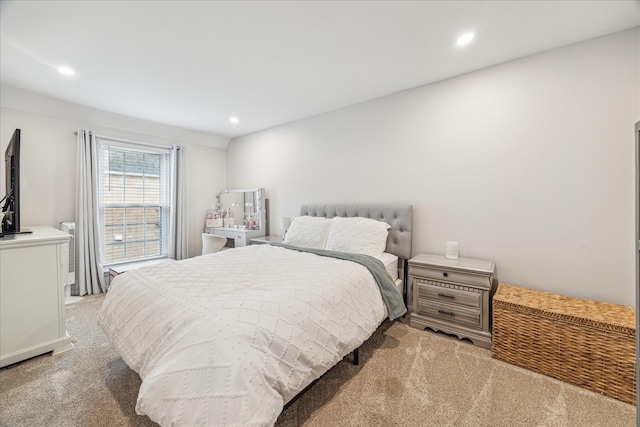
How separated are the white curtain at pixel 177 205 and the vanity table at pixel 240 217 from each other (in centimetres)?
47

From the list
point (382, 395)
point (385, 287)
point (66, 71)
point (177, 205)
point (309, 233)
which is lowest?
point (382, 395)

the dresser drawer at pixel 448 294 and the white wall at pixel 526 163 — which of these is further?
the dresser drawer at pixel 448 294

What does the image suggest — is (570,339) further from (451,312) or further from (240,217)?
(240,217)

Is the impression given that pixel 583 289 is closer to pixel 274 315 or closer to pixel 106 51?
pixel 274 315

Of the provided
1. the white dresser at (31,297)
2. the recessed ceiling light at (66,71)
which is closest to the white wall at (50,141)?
the recessed ceiling light at (66,71)

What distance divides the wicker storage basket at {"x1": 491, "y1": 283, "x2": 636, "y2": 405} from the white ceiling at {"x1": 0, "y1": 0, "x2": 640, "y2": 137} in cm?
203

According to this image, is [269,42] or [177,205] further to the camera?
[177,205]

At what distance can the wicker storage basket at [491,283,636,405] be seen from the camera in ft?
5.26

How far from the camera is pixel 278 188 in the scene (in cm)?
422

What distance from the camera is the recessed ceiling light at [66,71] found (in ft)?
7.88

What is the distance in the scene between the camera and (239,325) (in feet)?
3.90

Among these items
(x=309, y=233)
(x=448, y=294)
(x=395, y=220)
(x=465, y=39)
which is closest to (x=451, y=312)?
(x=448, y=294)

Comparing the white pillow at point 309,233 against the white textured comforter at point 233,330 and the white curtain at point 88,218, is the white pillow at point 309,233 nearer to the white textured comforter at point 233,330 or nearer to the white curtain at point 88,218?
the white textured comforter at point 233,330

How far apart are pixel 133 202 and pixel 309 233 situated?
2964 mm
